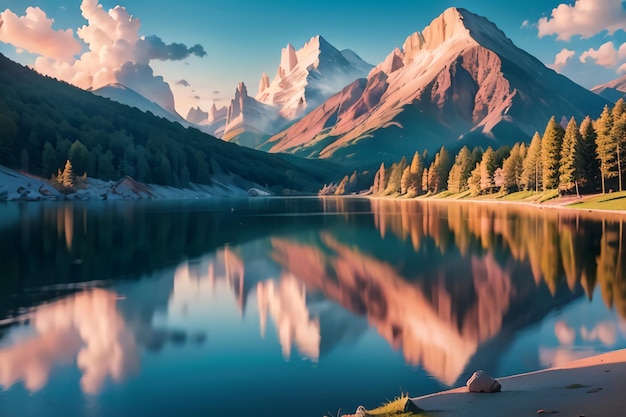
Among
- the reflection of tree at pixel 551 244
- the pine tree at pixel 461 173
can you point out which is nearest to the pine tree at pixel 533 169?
the pine tree at pixel 461 173

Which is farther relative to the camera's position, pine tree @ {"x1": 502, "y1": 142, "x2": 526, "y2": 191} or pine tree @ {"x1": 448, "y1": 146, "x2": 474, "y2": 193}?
pine tree @ {"x1": 448, "y1": 146, "x2": 474, "y2": 193}

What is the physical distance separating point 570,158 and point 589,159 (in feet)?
20.3

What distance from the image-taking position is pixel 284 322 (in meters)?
27.5

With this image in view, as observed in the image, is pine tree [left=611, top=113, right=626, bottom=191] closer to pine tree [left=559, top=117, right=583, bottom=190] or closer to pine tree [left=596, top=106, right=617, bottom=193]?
pine tree [left=596, top=106, right=617, bottom=193]

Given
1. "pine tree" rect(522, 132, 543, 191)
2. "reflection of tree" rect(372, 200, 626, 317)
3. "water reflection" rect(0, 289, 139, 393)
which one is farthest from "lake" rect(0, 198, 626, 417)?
"pine tree" rect(522, 132, 543, 191)

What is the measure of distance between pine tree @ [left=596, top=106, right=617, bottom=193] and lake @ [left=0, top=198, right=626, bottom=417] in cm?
6460

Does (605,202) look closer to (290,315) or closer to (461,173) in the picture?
(461,173)

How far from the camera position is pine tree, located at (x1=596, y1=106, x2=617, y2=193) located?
110 meters

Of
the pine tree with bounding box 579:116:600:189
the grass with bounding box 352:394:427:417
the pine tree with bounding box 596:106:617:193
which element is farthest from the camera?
the pine tree with bounding box 579:116:600:189

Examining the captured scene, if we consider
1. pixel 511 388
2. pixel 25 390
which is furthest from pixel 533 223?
pixel 25 390

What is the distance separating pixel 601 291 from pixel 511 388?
67.9 feet

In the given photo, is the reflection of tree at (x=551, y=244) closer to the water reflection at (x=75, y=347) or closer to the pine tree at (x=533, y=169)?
the water reflection at (x=75, y=347)

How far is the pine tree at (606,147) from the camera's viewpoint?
11006cm

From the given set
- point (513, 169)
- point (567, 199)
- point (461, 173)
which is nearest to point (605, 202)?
point (567, 199)
